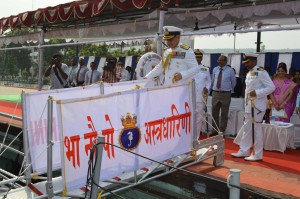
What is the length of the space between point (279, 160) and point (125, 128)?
10.1ft

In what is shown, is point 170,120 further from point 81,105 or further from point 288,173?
point 288,173

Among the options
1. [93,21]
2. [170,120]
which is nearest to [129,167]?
[170,120]

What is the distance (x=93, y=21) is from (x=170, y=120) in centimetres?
849

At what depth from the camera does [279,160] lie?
18.1 ft

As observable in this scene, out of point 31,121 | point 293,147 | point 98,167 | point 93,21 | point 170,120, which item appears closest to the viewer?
point 98,167

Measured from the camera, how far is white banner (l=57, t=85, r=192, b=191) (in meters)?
3.07

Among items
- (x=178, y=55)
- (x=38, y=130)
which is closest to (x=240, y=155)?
(x=178, y=55)

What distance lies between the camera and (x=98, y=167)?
2.83m

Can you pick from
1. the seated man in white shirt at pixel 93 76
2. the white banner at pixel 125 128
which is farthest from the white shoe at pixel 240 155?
the seated man in white shirt at pixel 93 76

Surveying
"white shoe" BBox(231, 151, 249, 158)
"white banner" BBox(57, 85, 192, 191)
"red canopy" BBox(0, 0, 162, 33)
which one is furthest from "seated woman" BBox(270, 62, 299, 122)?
"white banner" BBox(57, 85, 192, 191)

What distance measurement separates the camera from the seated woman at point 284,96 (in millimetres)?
6438

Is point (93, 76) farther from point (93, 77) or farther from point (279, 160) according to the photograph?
point (279, 160)

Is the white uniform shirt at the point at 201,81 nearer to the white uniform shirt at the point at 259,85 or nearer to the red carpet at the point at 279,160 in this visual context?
the red carpet at the point at 279,160

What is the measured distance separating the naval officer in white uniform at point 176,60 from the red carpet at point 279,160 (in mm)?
1632
